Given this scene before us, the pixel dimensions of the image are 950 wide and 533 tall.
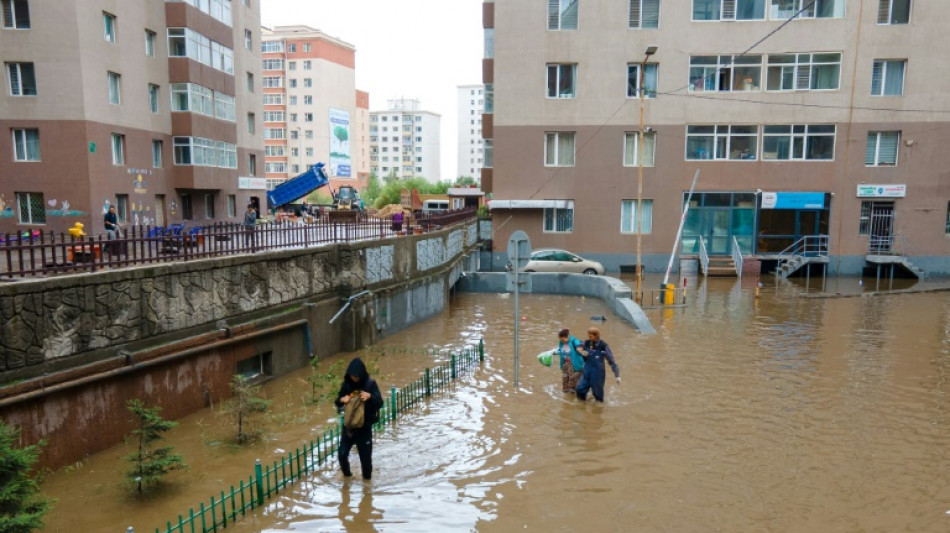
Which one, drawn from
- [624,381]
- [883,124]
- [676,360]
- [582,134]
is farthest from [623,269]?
[624,381]

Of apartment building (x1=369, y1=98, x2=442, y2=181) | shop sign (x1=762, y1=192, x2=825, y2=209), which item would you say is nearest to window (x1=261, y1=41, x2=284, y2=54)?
apartment building (x1=369, y1=98, x2=442, y2=181)

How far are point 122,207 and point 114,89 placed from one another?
5090mm

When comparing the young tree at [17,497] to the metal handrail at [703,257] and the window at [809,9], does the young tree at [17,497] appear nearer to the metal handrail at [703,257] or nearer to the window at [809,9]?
the metal handrail at [703,257]

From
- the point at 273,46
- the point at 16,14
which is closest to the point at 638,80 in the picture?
the point at 16,14

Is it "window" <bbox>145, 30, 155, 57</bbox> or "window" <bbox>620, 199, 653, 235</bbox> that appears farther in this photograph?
"window" <bbox>620, 199, 653, 235</bbox>

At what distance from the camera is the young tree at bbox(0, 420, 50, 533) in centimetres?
516

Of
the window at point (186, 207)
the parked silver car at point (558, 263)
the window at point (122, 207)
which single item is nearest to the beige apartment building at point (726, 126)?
the parked silver car at point (558, 263)

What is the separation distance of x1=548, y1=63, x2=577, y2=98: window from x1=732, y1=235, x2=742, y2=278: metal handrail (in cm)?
1082

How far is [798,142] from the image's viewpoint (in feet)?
94.2

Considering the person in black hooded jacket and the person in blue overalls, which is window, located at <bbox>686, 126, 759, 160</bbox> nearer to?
the person in blue overalls

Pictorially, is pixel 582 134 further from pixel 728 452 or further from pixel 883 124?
pixel 728 452

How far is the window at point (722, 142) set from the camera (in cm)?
2886

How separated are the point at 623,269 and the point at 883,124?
45.4 feet

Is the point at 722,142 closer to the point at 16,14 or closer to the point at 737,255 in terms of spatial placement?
the point at 737,255
